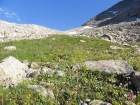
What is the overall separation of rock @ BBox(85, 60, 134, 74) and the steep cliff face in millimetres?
82462

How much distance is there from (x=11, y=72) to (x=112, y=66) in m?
5.99

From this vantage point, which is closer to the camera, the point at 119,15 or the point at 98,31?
the point at 98,31

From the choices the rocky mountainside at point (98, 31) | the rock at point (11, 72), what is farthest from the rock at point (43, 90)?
the rocky mountainside at point (98, 31)

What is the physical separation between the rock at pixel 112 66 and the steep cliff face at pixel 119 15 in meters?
82.5

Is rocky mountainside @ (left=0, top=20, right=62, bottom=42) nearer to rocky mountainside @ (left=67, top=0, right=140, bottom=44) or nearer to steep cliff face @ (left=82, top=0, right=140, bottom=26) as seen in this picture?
rocky mountainside @ (left=67, top=0, right=140, bottom=44)

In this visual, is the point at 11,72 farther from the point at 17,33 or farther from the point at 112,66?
the point at 17,33

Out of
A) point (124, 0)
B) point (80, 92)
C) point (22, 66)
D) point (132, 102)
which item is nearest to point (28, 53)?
point (22, 66)

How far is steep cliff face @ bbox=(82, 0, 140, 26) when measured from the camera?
99.7 m

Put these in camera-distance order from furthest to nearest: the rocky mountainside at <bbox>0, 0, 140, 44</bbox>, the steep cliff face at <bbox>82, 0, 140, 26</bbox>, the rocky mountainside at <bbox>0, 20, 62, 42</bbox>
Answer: the steep cliff face at <bbox>82, 0, 140, 26</bbox> < the rocky mountainside at <bbox>0, 0, 140, 44</bbox> < the rocky mountainside at <bbox>0, 20, 62, 42</bbox>

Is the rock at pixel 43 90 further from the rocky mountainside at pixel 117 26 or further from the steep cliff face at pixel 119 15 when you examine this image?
the steep cliff face at pixel 119 15

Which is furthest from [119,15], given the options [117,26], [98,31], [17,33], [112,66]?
[112,66]

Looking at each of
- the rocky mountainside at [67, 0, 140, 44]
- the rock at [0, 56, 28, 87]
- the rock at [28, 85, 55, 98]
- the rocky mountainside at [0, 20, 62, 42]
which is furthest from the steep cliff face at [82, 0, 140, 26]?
the rock at [28, 85, 55, 98]

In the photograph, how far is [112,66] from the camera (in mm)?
13391

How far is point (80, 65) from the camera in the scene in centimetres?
1355
